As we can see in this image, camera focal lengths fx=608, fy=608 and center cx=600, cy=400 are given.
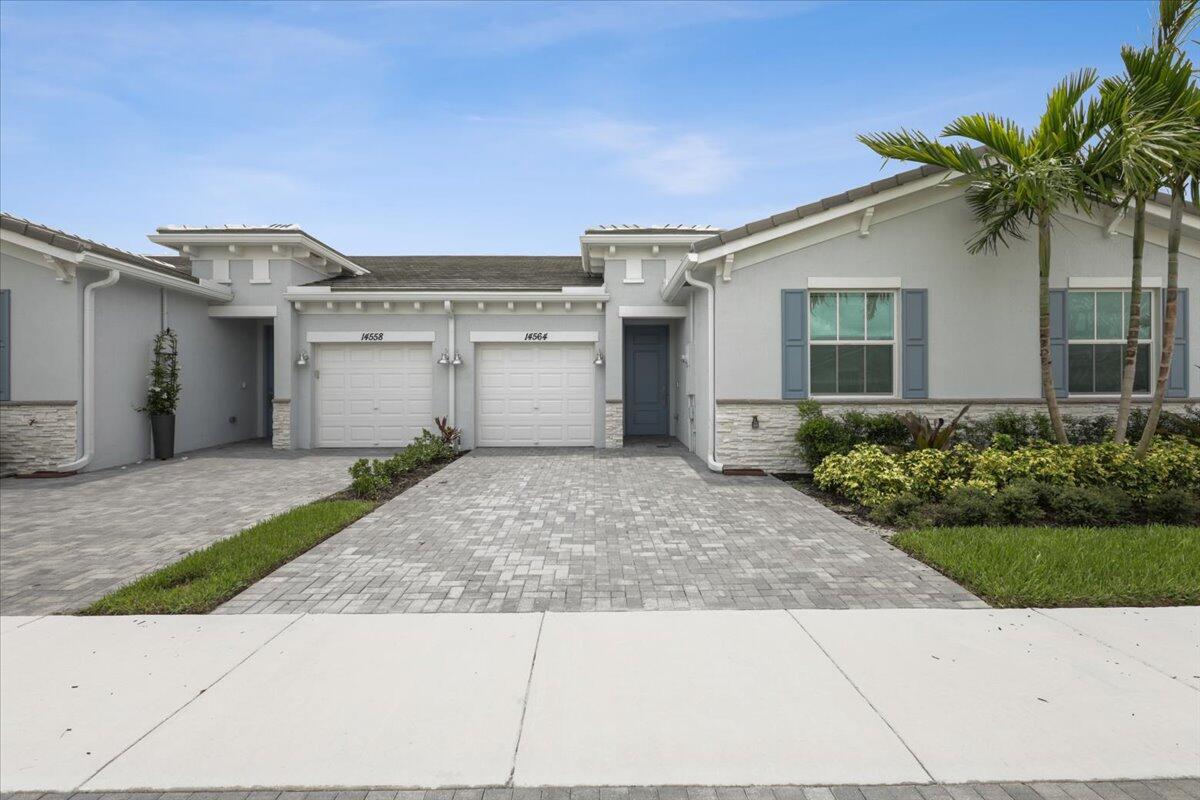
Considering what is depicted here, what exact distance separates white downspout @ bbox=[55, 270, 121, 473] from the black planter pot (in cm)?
135

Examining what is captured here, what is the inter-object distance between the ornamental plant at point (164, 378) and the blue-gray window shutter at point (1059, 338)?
16431 mm

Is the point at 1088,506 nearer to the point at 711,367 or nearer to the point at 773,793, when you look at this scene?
the point at 711,367

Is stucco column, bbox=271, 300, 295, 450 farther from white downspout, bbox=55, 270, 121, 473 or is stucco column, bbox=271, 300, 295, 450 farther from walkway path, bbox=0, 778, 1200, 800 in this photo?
walkway path, bbox=0, 778, 1200, 800

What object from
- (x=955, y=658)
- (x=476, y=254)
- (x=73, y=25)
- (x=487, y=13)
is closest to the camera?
(x=955, y=658)

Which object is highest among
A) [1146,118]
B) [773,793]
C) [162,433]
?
[1146,118]

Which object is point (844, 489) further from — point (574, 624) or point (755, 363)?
point (574, 624)

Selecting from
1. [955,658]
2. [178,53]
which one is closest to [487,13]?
[178,53]

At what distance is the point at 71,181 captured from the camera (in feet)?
40.0

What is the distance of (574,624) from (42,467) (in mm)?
11673

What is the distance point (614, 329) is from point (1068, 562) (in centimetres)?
1000

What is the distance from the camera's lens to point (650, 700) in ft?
10.2

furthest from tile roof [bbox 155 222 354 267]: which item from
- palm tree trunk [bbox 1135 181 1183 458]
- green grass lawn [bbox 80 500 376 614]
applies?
palm tree trunk [bbox 1135 181 1183 458]

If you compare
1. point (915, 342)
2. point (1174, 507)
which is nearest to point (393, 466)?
point (915, 342)

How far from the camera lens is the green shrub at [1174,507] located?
6645 mm
